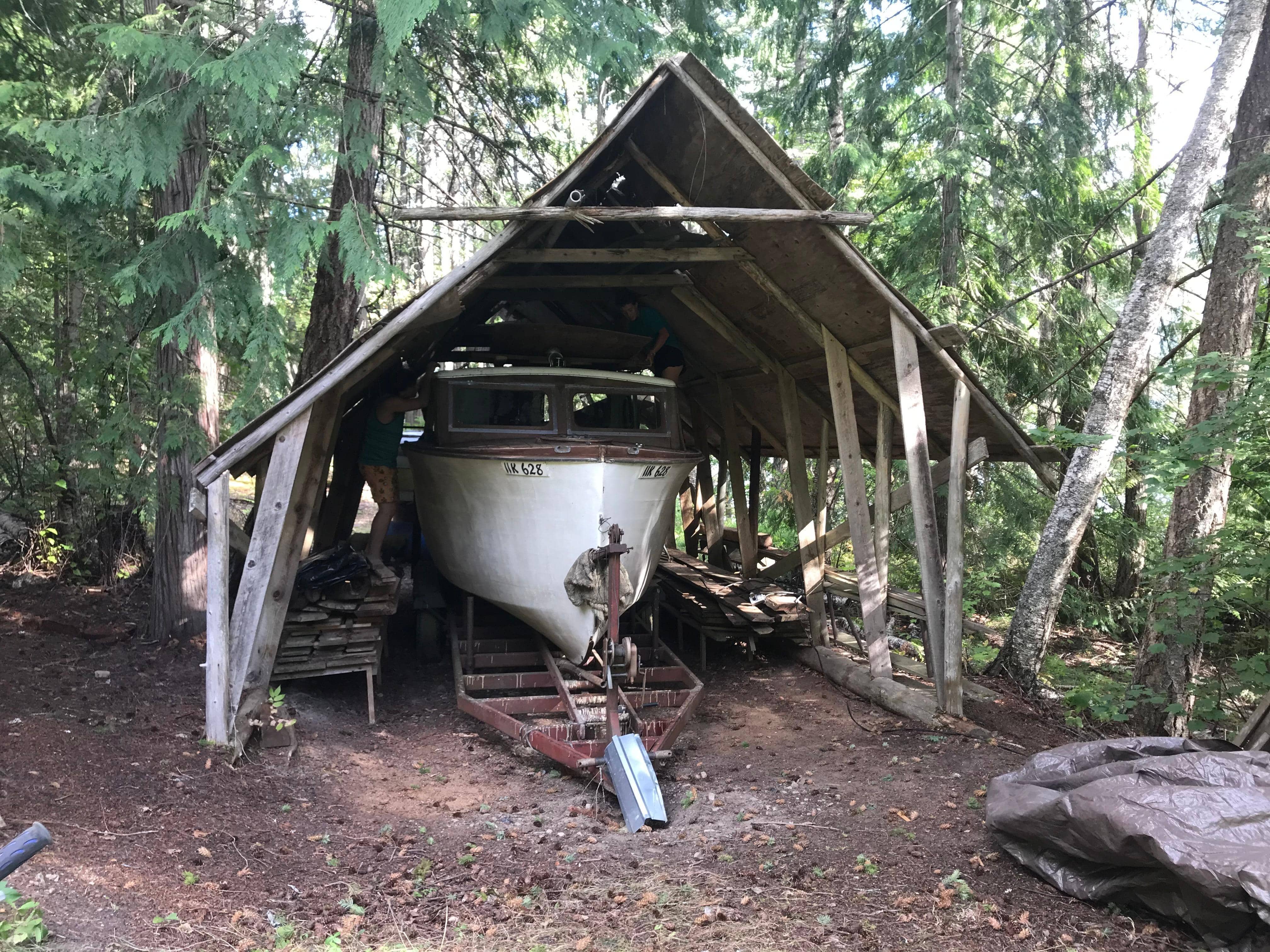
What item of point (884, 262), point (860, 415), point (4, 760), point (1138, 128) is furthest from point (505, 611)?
point (1138, 128)

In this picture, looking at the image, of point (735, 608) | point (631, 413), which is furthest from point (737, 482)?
point (631, 413)

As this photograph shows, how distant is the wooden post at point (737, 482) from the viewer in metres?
10.1

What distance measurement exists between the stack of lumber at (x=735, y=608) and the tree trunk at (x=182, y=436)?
423 cm

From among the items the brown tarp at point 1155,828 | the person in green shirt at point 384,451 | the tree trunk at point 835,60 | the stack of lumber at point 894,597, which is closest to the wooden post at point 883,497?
the stack of lumber at point 894,597

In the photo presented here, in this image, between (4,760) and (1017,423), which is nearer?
(4,760)

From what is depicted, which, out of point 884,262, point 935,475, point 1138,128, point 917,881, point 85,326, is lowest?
point 917,881

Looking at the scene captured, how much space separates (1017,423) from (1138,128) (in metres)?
6.95

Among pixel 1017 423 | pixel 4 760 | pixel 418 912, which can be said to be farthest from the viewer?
pixel 1017 423

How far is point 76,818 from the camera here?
14.3ft

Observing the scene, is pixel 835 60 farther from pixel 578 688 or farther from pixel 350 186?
pixel 578 688

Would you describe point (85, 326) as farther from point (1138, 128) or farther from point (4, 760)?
point (1138, 128)

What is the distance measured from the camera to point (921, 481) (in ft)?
22.6

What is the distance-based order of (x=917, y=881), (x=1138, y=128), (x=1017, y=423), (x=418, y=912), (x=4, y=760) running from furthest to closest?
(x=1138, y=128)
(x=1017, y=423)
(x=4, y=760)
(x=917, y=881)
(x=418, y=912)

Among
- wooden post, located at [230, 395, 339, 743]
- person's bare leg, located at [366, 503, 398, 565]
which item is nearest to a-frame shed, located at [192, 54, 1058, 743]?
wooden post, located at [230, 395, 339, 743]
